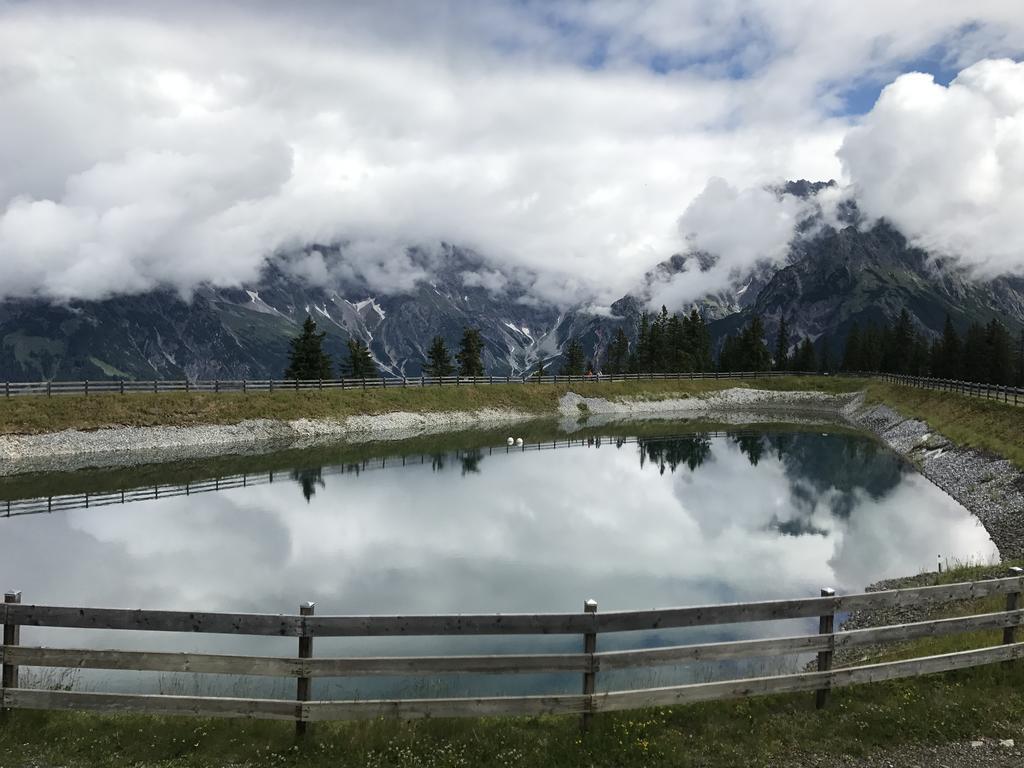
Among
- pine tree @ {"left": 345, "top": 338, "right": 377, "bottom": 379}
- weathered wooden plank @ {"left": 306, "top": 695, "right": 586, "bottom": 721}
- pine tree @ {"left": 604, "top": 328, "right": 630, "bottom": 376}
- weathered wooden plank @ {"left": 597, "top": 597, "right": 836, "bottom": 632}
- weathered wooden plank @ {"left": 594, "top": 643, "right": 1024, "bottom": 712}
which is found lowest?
weathered wooden plank @ {"left": 306, "top": 695, "right": 586, "bottom": 721}

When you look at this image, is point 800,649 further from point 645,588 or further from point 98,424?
point 98,424

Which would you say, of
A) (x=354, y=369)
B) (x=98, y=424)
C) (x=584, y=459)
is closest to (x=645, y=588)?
(x=584, y=459)

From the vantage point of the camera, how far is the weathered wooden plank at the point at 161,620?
10.1m

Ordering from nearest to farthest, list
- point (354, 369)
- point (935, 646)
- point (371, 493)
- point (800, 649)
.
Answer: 1. point (800, 649)
2. point (935, 646)
3. point (371, 493)
4. point (354, 369)

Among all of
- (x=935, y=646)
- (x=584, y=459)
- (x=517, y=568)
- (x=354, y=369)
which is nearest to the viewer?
(x=935, y=646)

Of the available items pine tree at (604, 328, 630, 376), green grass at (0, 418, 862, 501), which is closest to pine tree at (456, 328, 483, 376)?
green grass at (0, 418, 862, 501)

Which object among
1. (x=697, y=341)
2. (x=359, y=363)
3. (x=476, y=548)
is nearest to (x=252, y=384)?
(x=359, y=363)

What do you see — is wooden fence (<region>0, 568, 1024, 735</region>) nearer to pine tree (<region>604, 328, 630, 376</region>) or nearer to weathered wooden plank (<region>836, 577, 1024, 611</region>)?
weathered wooden plank (<region>836, 577, 1024, 611</region>)

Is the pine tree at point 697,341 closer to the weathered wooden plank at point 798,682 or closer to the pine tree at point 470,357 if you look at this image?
the pine tree at point 470,357

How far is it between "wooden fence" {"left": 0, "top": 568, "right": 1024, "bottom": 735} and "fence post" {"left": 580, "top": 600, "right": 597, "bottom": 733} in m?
0.02

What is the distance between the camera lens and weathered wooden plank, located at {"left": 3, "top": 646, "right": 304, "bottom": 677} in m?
10.3

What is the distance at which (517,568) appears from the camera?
28.6 metres

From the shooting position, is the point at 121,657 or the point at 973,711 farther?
the point at 973,711

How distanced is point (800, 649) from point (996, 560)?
838 inches
